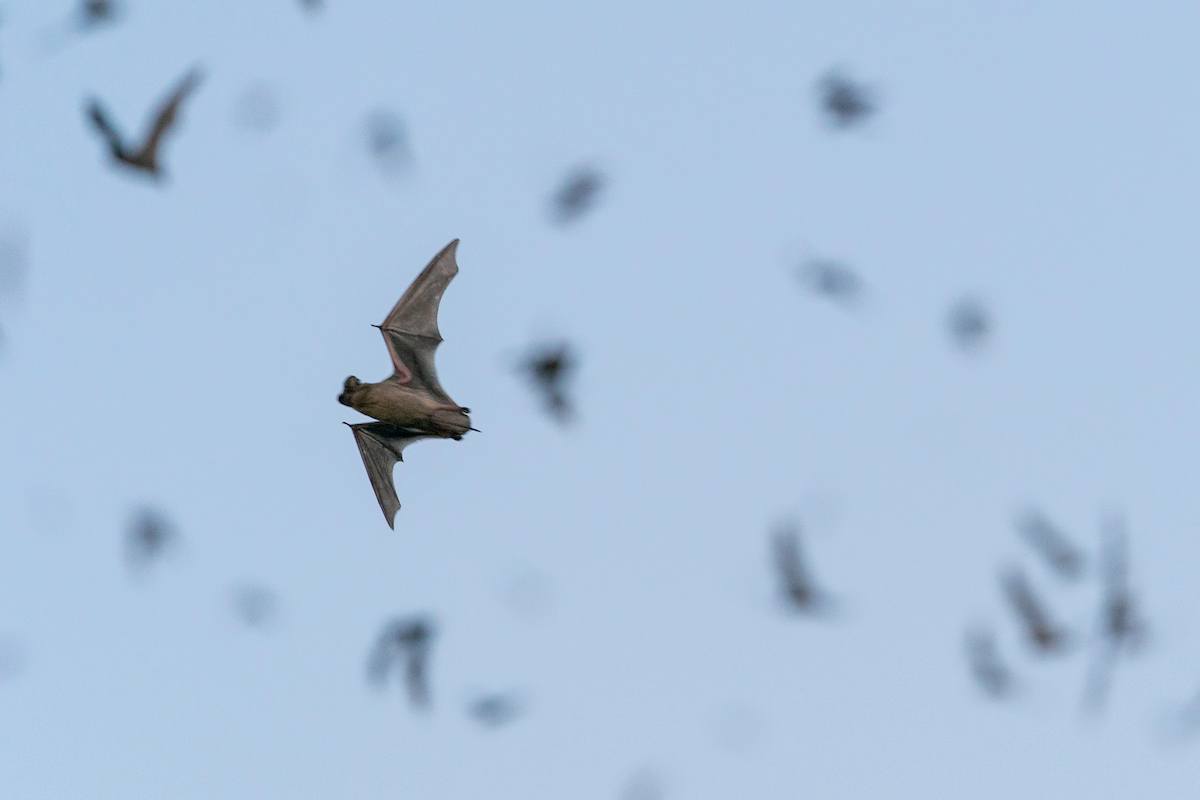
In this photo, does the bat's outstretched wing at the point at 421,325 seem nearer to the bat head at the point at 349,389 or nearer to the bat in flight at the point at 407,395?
the bat in flight at the point at 407,395

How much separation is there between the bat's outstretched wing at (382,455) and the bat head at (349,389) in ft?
6.94

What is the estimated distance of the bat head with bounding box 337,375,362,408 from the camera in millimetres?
28219

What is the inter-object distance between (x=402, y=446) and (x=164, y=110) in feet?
25.7

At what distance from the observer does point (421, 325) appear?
29781 mm

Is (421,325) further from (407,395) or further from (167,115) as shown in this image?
(167,115)

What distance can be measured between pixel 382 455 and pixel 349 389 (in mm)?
3084

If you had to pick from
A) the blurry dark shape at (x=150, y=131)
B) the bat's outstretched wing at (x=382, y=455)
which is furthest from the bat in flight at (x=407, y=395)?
the blurry dark shape at (x=150, y=131)

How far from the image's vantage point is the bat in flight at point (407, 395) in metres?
28.2

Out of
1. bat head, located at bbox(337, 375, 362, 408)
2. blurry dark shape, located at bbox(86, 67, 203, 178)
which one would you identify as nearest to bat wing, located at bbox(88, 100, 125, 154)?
blurry dark shape, located at bbox(86, 67, 203, 178)

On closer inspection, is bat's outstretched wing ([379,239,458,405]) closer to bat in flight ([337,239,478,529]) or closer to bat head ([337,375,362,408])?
bat in flight ([337,239,478,529])

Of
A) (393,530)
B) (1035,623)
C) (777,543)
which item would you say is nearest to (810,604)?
(777,543)

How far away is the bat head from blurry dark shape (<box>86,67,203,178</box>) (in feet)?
15.0

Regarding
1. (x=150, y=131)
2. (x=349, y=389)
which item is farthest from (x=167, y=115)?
(x=349, y=389)

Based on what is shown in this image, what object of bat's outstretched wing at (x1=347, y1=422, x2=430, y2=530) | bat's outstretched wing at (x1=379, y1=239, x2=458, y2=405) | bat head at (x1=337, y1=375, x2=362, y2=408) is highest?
bat's outstretched wing at (x1=379, y1=239, x2=458, y2=405)
